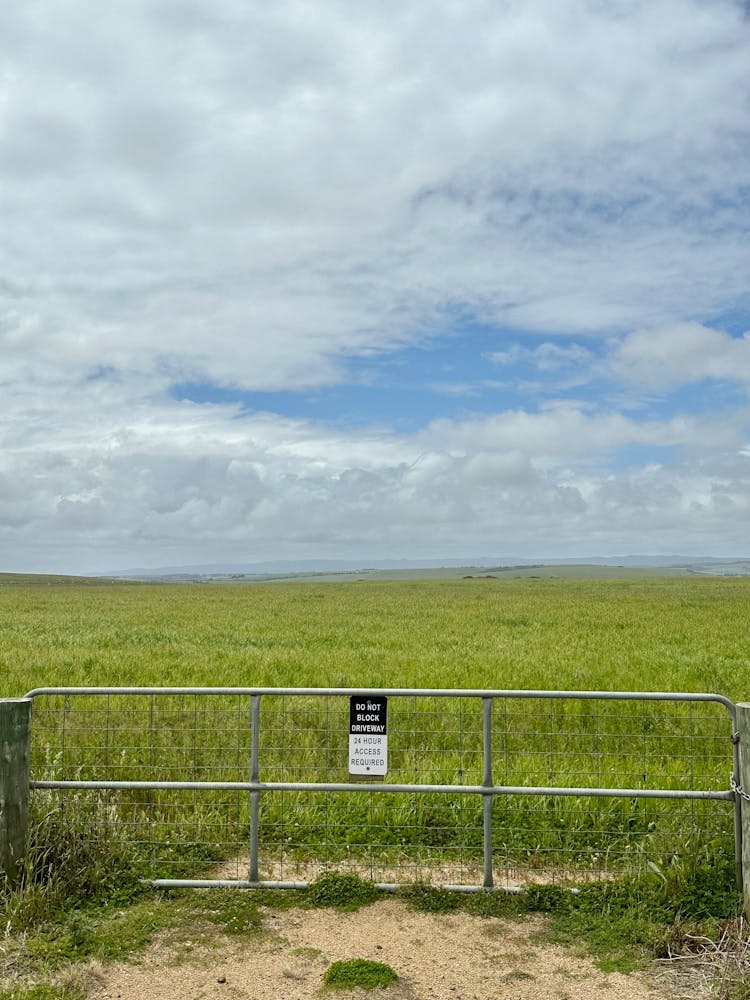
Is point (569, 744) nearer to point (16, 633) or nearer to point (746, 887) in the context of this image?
point (746, 887)

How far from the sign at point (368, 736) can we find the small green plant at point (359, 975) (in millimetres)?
1393

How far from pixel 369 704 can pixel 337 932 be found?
1496mm

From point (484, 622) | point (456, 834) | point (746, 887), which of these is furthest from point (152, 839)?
point (484, 622)

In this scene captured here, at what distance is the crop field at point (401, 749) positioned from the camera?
6523 millimetres

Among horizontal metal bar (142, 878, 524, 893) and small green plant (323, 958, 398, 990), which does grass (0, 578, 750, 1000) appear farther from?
small green plant (323, 958, 398, 990)

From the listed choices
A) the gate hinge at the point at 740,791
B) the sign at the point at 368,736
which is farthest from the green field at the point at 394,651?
the gate hinge at the point at 740,791

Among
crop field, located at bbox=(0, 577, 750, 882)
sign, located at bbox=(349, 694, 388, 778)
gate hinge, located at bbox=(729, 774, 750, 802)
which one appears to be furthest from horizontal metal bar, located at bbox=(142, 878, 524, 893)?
gate hinge, located at bbox=(729, 774, 750, 802)

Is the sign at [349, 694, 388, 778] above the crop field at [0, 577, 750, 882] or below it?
above

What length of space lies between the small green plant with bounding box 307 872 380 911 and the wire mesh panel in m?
0.36

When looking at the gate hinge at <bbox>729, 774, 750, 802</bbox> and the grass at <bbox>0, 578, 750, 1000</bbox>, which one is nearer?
the gate hinge at <bbox>729, 774, 750, 802</bbox>

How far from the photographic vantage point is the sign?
19.7 feet

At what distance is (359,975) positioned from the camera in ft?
15.4

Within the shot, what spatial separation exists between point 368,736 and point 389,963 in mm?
1536

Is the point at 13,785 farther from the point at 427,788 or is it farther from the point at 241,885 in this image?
the point at 427,788
